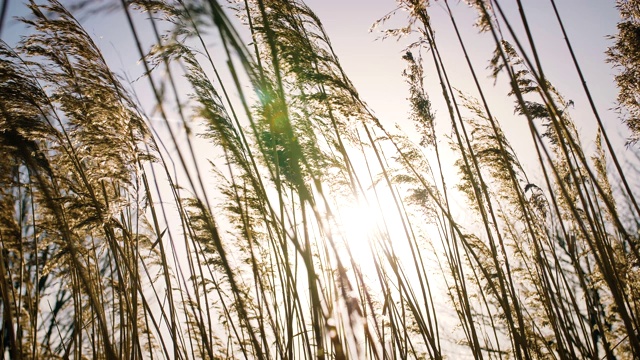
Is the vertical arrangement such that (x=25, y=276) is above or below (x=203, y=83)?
below

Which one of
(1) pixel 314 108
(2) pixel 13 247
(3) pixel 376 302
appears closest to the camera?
(1) pixel 314 108

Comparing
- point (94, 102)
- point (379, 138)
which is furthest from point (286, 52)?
point (94, 102)

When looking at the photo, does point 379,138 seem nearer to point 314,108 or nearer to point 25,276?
point 314,108

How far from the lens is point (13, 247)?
2.45m

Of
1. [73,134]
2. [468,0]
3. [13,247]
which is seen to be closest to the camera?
[468,0]

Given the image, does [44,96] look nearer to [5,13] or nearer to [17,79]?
[17,79]

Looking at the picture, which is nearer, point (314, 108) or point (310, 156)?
point (310, 156)

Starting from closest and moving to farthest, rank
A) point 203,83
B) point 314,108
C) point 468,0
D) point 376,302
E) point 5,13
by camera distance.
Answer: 1. point 5,13
2. point 468,0
3. point 203,83
4. point 314,108
5. point 376,302

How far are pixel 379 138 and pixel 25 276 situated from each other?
2650 mm

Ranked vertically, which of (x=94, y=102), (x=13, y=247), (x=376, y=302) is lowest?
(x=376, y=302)

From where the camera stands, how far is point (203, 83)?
1.97 metres

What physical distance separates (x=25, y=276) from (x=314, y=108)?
234 cm

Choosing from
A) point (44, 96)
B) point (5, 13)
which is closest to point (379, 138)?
point (5, 13)

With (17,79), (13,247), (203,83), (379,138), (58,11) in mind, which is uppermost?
(58,11)
